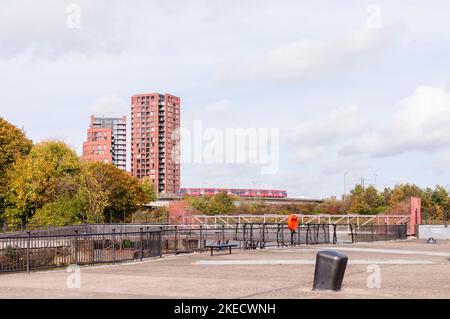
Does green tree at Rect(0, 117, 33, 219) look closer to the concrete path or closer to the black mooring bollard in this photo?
the concrete path

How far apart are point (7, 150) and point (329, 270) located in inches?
2533

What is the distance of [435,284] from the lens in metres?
14.6

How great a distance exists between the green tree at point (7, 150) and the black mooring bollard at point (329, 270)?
193ft

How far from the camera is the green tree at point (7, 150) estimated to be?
222 feet

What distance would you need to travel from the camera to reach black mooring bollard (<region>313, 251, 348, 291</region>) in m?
12.8

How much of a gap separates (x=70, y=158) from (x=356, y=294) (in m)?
68.6

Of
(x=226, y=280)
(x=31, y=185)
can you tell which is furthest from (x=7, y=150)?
(x=226, y=280)

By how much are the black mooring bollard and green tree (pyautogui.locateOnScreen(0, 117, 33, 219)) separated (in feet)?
193

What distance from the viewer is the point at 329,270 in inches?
505

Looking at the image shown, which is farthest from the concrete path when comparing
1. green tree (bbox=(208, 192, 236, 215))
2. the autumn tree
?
green tree (bbox=(208, 192, 236, 215))

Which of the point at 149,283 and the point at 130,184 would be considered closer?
the point at 149,283
